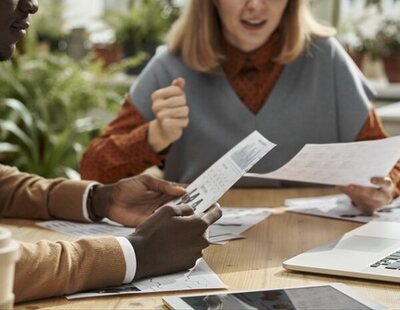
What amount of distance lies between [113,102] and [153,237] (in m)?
2.70

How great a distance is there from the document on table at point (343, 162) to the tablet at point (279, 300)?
42 centimetres

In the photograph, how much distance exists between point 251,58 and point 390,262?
1.03 meters

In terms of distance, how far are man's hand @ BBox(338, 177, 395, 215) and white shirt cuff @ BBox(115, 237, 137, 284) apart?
0.71m

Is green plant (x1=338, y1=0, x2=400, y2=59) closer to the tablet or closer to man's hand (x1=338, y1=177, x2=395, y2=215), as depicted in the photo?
man's hand (x1=338, y1=177, x2=395, y2=215)

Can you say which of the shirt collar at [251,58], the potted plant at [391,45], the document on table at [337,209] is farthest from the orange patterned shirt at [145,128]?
the potted plant at [391,45]

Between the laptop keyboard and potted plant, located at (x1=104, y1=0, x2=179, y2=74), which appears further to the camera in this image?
potted plant, located at (x1=104, y1=0, x2=179, y2=74)

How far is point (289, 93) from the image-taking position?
222cm

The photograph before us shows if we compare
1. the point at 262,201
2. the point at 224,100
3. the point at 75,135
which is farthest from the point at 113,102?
the point at 262,201

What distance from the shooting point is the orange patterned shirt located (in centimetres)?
210

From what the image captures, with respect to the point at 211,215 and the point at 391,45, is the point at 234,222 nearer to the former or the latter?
the point at 211,215

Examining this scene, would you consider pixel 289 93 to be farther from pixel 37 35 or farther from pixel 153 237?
pixel 37 35

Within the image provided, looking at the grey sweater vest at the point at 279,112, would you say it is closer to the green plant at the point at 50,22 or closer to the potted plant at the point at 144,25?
the potted plant at the point at 144,25

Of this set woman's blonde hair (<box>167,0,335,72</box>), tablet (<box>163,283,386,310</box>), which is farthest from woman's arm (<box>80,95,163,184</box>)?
tablet (<box>163,283,386,310</box>)

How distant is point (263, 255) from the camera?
1431 millimetres
